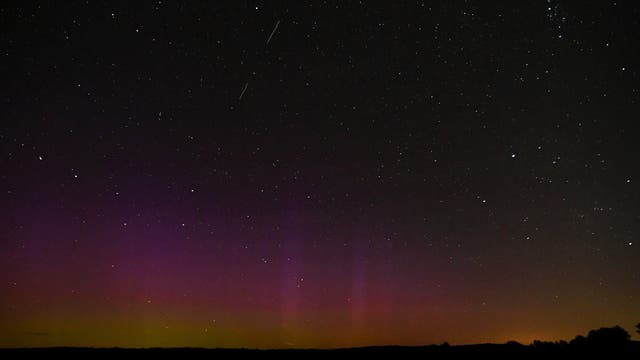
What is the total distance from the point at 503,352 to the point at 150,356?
19.3ft

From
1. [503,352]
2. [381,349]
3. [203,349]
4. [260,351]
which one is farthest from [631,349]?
[203,349]

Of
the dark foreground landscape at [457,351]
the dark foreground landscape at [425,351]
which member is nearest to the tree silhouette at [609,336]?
the dark foreground landscape at [457,351]

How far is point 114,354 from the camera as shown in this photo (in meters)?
8.39

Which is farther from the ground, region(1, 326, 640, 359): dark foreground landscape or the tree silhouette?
the tree silhouette

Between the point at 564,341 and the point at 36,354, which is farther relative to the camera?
the point at 564,341

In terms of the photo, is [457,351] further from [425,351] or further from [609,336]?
[609,336]

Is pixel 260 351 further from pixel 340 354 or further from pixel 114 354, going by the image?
pixel 114 354

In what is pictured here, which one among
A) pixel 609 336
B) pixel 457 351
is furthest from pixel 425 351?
pixel 609 336

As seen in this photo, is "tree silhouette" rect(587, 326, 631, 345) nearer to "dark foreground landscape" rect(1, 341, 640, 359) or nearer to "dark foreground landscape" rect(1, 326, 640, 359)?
"dark foreground landscape" rect(1, 326, 640, 359)

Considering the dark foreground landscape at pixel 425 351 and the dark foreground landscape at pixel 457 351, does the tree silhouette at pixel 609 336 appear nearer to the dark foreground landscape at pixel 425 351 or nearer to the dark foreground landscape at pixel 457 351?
the dark foreground landscape at pixel 457 351

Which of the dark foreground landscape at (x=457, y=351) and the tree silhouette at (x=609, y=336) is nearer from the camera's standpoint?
the dark foreground landscape at (x=457, y=351)

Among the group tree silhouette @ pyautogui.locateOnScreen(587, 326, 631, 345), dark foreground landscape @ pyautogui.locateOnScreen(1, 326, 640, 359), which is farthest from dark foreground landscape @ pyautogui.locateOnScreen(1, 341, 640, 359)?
tree silhouette @ pyautogui.locateOnScreen(587, 326, 631, 345)

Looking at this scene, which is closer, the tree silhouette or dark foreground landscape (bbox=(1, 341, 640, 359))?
dark foreground landscape (bbox=(1, 341, 640, 359))

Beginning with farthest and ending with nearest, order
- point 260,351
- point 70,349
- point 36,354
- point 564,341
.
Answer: point 564,341 < point 260,351 < point 70,349 < point 36,354
